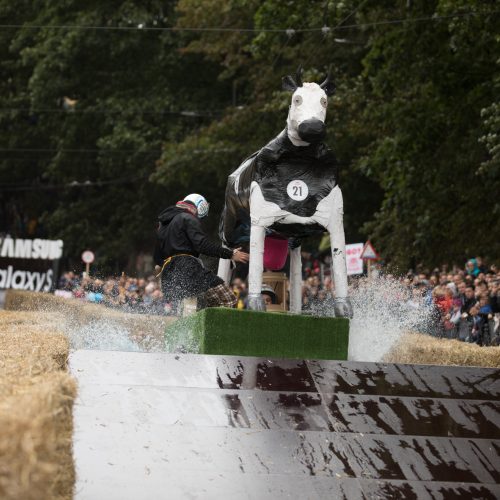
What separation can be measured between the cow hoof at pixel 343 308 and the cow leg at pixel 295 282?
3.57 feet

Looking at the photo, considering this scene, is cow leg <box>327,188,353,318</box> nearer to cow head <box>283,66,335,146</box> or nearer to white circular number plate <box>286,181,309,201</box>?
white circular number plate <box>286,181,309,201</box>

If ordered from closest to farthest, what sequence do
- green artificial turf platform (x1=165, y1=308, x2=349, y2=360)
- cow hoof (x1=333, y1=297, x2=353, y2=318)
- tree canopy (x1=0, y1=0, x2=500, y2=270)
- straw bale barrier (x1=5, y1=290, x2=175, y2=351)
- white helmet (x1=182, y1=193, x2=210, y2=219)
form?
1. green artificial turf platform (x1=165, y1=308, x2=349, y2=360)
2. cow hoof (x1=333, y1=297, x2=353, y2=318)
3. white helmet (x1=182, y1=193, x2=210, y2=219)
4. straw bale barrier (x1=5, y1=290, x2=175, y2=351)
5. tree canopy (x1=0, y1=0, x2=500, y2=270)

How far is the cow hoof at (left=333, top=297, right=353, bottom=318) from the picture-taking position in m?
13.0

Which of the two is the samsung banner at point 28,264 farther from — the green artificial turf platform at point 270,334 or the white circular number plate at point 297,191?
the green artificial turf platform at point 270,334

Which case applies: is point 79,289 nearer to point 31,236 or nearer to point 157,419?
point 157,419

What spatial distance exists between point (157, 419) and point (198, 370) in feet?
4.73

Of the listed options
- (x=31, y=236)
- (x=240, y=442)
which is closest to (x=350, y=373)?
(x=240, y=442)

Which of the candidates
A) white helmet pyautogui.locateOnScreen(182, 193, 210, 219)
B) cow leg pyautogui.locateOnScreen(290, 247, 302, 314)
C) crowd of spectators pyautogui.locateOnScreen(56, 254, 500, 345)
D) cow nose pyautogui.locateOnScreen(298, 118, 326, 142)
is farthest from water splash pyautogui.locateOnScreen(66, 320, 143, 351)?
cow nose pyautogui.locateOnScreen(298, 118, 326, 142)

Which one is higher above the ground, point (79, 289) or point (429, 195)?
point (429, 195)

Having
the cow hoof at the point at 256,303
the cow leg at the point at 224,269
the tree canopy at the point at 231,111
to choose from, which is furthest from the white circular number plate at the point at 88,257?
the cow hoof at the point at 256,303

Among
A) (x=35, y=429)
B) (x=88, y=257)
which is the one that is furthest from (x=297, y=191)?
(x=88, y=257)

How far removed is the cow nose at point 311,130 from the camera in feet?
41.2

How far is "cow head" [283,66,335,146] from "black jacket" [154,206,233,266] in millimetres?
1840

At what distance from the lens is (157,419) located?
370 inches
